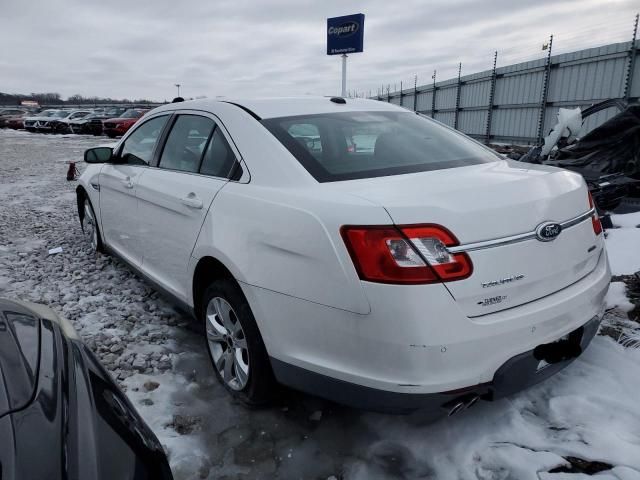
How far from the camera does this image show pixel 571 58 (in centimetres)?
1366

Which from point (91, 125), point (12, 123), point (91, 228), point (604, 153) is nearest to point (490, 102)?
point (604, 153)

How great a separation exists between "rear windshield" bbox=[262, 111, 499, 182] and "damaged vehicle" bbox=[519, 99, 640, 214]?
3.44 meters

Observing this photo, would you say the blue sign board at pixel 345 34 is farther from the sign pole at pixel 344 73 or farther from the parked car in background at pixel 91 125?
the parked car in background at pixel 91 125

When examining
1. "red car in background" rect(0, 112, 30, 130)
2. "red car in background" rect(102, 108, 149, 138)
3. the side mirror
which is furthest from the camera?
"red car in background" rect(0, 112, 30, 130)

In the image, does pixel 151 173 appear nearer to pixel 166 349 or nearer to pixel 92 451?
pixel 166 349

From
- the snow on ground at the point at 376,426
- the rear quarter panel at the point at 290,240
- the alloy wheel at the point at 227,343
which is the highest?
the rear quarter panel at the point at 290,240

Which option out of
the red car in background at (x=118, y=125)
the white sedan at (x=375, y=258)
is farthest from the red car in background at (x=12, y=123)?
the white sedan at (x=375, y=258)

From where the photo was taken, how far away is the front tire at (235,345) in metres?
2.35

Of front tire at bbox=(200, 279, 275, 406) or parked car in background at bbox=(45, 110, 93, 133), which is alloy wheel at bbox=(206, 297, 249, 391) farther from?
parked car in background at bbox=(45, 110, 93, 133)

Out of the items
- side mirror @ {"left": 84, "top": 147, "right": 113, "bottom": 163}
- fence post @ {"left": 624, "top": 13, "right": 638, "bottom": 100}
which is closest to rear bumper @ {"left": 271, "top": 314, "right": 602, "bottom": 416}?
side mirror @ {"left": 84, "top": 147, "right": 113, "bottom": 163}

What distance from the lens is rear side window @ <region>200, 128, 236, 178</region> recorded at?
105 inches

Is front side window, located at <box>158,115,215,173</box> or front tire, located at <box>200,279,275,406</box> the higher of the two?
front side window, located at <box>158,115,215,173</box>

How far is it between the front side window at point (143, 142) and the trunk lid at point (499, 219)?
6.61ft

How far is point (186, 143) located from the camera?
10.5ft
